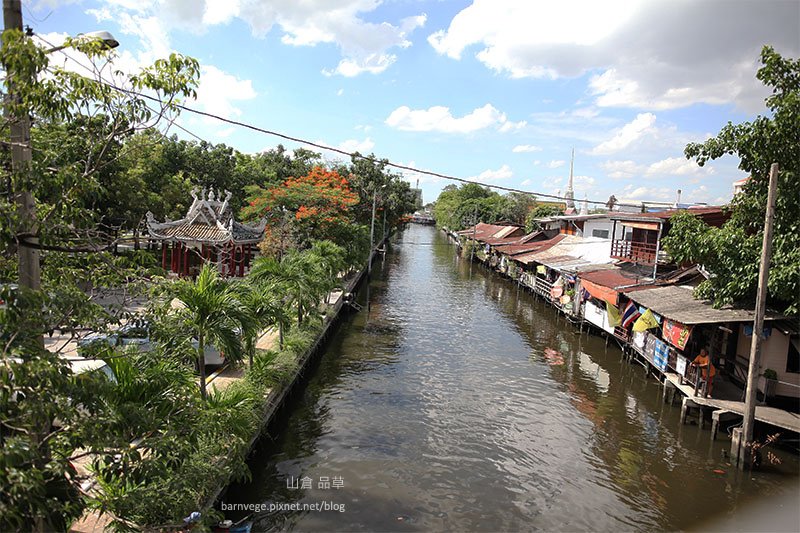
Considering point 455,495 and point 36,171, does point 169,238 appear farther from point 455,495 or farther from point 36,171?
point 36,171

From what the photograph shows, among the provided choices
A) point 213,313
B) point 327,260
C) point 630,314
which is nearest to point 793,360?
point 630,314

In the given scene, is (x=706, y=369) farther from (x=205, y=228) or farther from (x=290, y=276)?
(x=205, y=228)

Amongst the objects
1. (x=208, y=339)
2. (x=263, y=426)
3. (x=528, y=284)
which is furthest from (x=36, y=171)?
(x=528, y=284)

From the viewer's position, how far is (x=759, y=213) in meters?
15.2

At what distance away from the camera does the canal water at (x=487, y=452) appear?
36.4ft

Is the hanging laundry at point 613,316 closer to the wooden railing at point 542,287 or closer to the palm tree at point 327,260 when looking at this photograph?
the wooden railing at point 542,287

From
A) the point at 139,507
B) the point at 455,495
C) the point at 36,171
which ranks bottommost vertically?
the point at 455,495

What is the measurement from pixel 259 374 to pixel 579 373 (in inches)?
520

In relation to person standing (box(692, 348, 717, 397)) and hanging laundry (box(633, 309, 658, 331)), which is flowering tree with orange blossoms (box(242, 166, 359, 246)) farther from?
person standing (box(692, 348, 717, 397))

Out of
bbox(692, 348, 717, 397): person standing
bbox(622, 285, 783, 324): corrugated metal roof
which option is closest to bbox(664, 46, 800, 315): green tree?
bbox(622, 285, 783, 324): corrugated metal roof

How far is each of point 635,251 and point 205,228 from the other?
917 inches

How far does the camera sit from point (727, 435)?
1515cm

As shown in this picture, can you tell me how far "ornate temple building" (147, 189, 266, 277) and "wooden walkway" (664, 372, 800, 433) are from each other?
21.8 m

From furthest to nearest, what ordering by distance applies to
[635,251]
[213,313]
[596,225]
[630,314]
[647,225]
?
[596,225], [635,251], [647,225], [630,314], [213,313]
